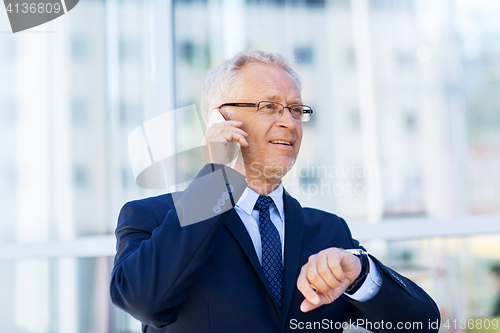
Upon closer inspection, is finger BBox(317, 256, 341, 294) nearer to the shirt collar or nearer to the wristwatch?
the wristwatch

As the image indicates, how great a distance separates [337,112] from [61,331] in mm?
2283

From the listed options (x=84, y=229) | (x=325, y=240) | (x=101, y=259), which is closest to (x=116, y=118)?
(x=84, y=229)

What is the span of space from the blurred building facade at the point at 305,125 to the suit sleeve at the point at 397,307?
1.29 metres

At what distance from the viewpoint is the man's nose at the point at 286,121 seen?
1327 mm

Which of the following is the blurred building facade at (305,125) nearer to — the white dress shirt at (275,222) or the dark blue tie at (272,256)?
the white dress shirt at (275,222)

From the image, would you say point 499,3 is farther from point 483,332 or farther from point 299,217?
point 299,217

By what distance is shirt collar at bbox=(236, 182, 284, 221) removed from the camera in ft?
4.09

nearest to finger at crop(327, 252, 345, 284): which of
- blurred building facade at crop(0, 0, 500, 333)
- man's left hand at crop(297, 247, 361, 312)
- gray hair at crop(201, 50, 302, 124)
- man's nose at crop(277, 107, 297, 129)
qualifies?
man's left hand at crop(297, 247, 361, 312)

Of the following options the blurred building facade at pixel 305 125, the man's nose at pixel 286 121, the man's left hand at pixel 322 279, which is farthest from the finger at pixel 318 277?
the blurred building facade at pixel 305 125

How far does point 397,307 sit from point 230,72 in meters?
1.00

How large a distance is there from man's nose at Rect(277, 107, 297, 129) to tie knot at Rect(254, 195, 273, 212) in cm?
27

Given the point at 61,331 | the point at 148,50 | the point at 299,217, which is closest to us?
the point at 299,217

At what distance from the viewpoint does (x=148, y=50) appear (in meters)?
2.49

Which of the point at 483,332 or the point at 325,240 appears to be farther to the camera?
the point at 483,332
